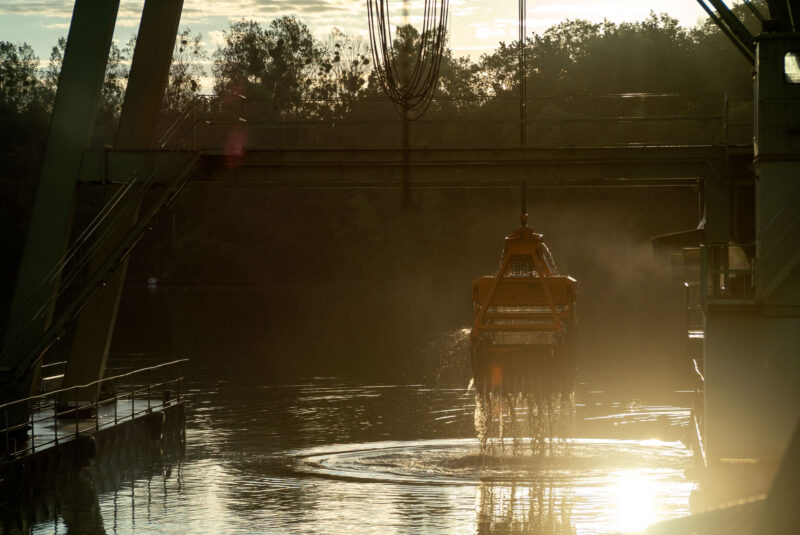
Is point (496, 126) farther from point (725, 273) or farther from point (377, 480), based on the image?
point (725, 273)

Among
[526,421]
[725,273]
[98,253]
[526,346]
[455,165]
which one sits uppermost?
[455,165]

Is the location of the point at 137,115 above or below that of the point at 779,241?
above

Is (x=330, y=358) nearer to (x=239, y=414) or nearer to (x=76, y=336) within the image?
(x=239, y=414)

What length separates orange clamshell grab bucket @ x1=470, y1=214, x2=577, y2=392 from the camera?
23.3 meters

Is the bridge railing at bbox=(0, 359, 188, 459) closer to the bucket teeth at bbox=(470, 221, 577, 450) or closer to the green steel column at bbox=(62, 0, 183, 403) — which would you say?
the green steel column at bbox=(62, 0, 183, 403)

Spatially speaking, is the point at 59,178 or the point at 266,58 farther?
the point at 266,58

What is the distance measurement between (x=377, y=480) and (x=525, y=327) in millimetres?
5044

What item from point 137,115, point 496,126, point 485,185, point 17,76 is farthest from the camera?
point 17,76

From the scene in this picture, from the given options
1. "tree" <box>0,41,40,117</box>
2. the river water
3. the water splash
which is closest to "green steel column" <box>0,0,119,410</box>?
the river water

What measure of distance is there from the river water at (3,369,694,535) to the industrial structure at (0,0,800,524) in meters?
Answer: 2.35

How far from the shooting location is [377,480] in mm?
26203

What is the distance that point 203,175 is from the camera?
28281mm

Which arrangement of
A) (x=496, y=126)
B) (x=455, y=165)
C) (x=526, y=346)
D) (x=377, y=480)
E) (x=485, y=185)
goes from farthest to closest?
(x=496, y=126), (x=485, y=185), (x=455, y=165), (x=377, y=480), (x=526, y=346)

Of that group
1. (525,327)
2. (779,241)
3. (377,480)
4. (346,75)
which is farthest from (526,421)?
(346,75)
